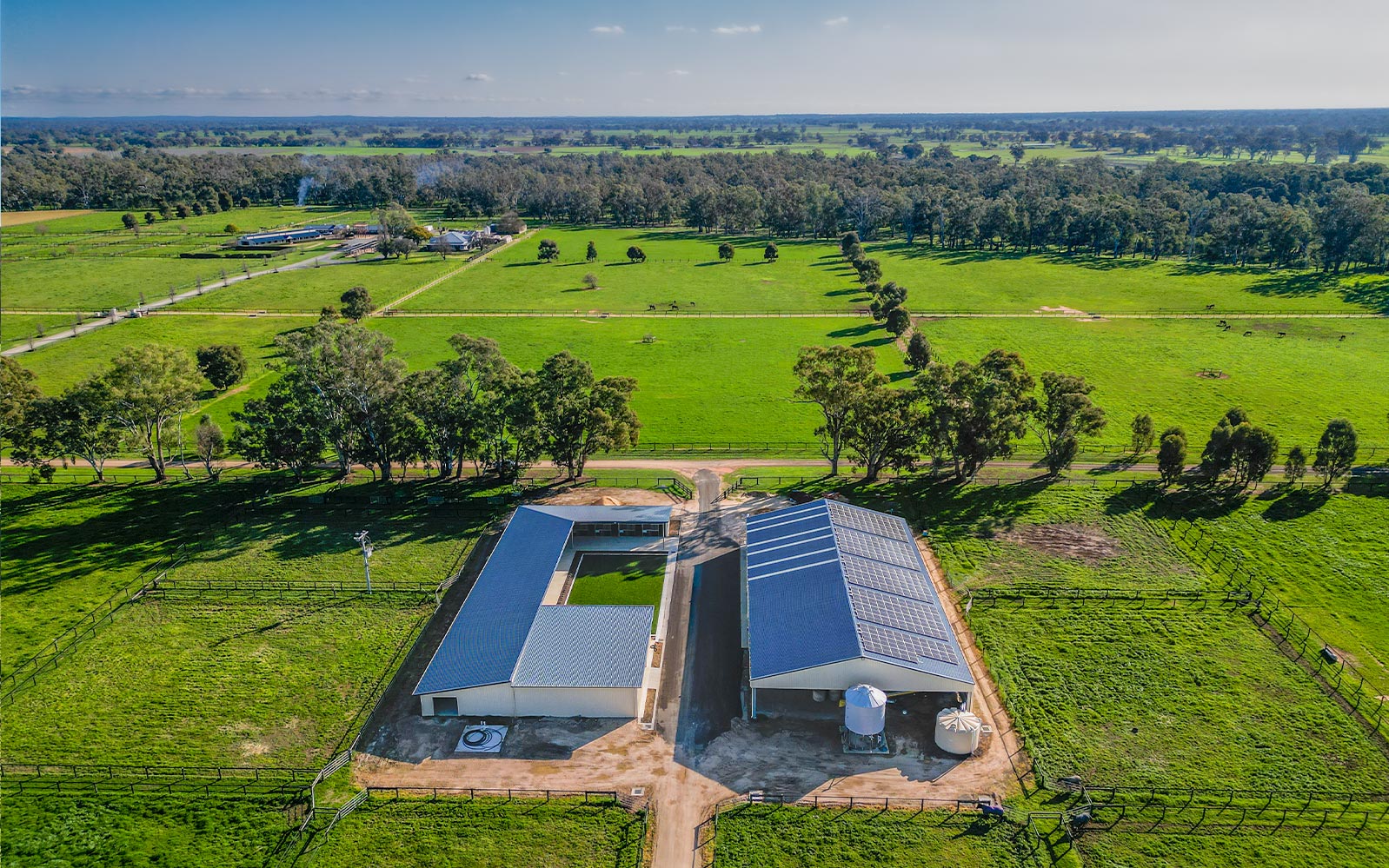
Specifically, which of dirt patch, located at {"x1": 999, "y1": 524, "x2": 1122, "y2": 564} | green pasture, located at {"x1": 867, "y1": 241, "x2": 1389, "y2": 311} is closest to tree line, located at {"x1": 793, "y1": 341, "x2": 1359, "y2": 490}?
dirt patch, located at {"x1": 999, "y1": 524, "x2": 1122, "y2": 564}

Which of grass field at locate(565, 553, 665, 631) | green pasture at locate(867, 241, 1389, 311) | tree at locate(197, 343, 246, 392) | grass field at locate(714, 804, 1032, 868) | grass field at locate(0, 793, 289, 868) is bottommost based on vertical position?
grass field at locate(0, 793, 289, 868)

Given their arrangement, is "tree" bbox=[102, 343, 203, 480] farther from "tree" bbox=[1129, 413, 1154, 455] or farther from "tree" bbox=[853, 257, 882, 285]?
"tree" bbox=[853, 257, 882, 285]

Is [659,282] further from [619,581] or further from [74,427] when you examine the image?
[619,581]

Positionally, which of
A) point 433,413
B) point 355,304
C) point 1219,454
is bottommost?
point 1219,454

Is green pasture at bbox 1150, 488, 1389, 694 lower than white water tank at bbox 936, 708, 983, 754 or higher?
higher

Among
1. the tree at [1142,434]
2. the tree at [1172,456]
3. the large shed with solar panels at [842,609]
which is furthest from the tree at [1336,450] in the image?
the large shed with solar panels at [842,609]

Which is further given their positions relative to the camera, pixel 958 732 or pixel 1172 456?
pixel 1172 456

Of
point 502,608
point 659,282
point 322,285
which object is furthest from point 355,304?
point 502,608

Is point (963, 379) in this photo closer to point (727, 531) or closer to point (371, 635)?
point (727, 531)
